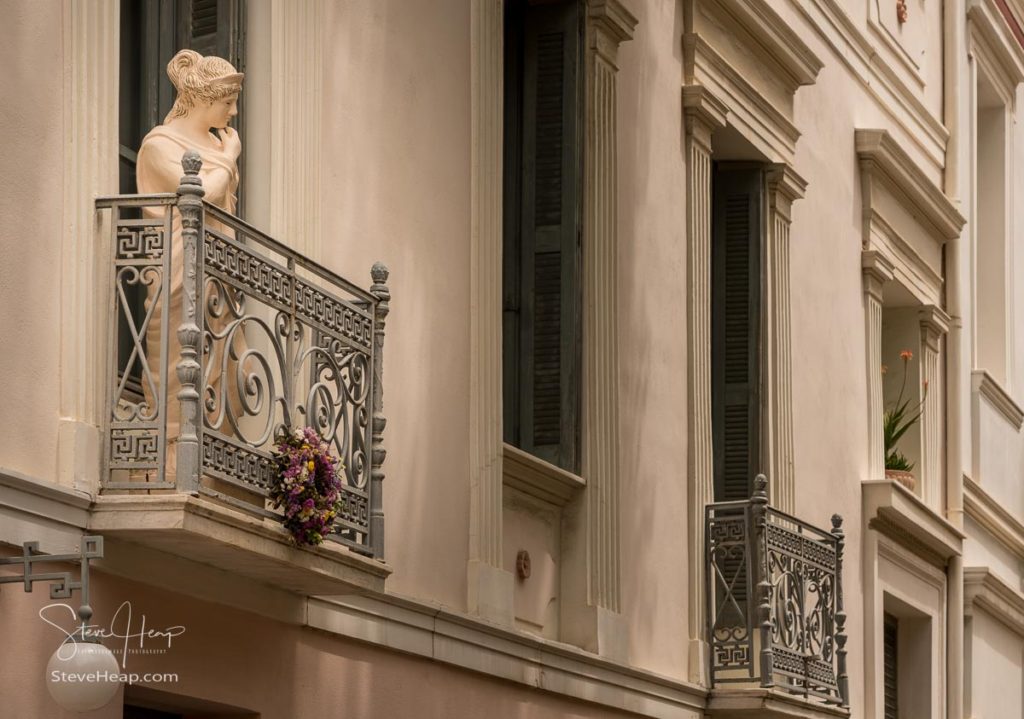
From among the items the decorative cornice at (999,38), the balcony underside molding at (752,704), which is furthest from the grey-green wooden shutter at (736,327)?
the decorative cornice at (999,38)

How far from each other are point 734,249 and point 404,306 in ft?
18.5

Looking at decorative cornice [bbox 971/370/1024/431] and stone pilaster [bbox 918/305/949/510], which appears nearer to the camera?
stone pilaster [bbox 918/305/949/510]

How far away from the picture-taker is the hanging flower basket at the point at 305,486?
8.38 meters

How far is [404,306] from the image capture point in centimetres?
1049

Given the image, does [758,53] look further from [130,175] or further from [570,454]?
[130,175]

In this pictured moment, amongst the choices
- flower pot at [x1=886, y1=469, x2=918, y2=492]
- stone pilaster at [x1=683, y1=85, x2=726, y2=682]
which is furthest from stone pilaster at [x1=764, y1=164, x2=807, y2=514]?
flower pot at [x1=886, y1=469, x2=918, y2=492]

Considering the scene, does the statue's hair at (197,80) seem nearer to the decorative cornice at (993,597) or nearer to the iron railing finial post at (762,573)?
the iron railing finial post at (762,573)

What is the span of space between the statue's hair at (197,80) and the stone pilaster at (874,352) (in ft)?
33.3

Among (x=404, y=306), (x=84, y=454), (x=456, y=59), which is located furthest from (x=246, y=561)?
(x=456, y=59)

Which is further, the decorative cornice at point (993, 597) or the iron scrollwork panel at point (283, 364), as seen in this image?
the decorative cornice at point (993, 597)

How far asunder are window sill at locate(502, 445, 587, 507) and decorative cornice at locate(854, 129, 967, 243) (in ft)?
21.5

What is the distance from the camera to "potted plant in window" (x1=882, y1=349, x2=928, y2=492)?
1844cm

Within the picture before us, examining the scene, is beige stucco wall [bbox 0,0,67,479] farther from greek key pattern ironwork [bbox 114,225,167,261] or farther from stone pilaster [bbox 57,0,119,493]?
greek key pattern ironwork [bbox 114,225,167,261]

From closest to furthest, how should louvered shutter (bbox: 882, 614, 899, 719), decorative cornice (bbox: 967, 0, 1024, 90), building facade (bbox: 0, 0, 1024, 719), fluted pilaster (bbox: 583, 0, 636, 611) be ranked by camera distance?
1. building facade (bbox: 0, 0, 1024, 719)
2. fluted pilaster (bbox: 583, 0, 636, 611)
3. louvered shutter (bbox: 882, 614, 899, 719)
4. decorative cornice (bbox: 967, 0, 1024, 90)
